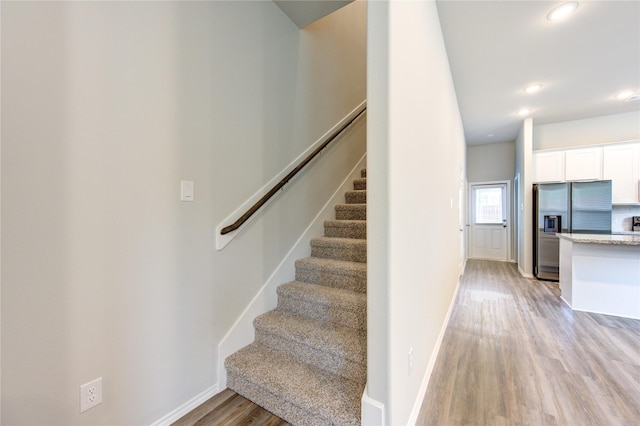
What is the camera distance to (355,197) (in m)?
3.15

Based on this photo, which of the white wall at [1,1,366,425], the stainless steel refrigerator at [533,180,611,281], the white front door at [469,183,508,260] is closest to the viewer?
the white wall at [1,1,366,425]

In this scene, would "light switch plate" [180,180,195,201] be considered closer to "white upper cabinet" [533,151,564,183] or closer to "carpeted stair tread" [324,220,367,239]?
"carpeted stair tread" [324,220,367,239]

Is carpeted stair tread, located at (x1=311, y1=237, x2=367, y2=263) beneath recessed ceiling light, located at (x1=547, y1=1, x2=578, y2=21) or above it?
beneath

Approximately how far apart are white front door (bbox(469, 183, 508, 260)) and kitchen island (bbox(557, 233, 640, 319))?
3.36 meters

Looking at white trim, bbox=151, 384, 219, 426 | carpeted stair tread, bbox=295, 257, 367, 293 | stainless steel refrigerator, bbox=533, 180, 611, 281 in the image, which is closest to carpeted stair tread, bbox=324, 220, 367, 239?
carpeted stair tread, bbox=295, 257, 367, 293

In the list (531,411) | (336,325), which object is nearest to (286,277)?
(336,325)

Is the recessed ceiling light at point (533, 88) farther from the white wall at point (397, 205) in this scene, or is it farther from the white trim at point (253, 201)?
the white trim at point (253, 201)

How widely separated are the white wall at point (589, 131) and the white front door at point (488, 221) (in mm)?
1468

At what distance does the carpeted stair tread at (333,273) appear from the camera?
6.84ft

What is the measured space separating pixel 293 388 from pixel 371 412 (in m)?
0.50

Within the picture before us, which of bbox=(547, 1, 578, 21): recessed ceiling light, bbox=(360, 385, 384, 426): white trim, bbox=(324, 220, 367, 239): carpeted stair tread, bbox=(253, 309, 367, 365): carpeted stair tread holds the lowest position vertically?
bbox=(360, 385, 384, 426): white trim

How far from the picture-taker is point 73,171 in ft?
3.77

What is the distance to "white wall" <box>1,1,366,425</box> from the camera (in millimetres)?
1034

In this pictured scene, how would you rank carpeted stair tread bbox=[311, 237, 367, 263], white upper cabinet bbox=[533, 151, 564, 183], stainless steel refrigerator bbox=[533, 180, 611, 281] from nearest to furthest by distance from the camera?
carpeted stair tread bbox=[311, 237, 367, 263] → stainless steel refrigerator bbox=[533, 180, 611, 281] → white upper cabinet bbox=[533, 151, 564, 183]
